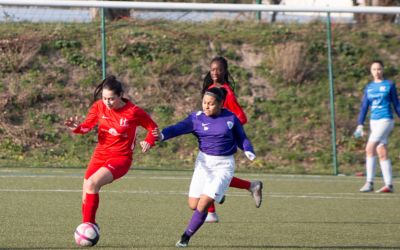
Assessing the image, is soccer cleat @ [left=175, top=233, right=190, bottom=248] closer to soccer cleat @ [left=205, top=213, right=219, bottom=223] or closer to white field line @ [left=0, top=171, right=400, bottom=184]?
soccer cleat @ [left=205, top=213, right=219, bottom=223]

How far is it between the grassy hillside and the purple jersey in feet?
33.6

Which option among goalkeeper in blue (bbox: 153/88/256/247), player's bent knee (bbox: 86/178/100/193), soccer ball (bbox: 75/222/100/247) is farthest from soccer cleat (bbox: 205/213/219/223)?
soccer ball (bbox: 75/222/100/247)

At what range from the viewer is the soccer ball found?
8.49m

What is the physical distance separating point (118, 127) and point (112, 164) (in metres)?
0.35

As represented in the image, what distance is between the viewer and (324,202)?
44.6ft

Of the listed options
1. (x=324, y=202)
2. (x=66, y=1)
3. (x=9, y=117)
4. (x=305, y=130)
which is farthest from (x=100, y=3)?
(x=305, y=130)

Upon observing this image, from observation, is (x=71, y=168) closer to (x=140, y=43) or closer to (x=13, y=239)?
(x=140, y=43)

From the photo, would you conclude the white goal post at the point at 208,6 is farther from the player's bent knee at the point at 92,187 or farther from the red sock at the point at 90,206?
the red sock at the point at 90,206

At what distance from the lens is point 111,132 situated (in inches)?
364

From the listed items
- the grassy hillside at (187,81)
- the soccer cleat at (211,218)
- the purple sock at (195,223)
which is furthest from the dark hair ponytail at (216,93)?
the grassy hillside at (187,81)

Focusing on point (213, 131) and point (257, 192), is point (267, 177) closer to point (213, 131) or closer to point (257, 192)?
point (257, 192)

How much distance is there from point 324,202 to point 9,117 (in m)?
9.02

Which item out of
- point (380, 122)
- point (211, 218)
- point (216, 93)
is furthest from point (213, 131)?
point (380, 122)

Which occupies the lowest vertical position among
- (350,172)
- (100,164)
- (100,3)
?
(350,172)
